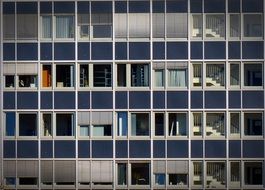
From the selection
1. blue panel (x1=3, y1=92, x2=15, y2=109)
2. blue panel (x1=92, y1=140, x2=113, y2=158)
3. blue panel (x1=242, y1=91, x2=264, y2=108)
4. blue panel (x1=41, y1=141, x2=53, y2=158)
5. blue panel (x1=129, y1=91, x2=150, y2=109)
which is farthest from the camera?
blue panel (x1=3, y1=92, x2=15, y2=109)

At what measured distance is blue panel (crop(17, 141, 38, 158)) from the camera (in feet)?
83.4

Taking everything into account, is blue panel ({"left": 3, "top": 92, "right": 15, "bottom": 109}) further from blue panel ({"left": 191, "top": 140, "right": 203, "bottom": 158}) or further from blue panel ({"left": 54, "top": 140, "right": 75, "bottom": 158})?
blue panel ({"left": 191, "top": 140, "right": 203, "bottom": 158})

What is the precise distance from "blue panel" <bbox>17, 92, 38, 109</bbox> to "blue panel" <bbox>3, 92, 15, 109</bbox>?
0.25 m

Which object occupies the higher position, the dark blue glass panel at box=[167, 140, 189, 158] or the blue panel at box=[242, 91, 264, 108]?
the blue panel at box=[242, 91, 264, 108]

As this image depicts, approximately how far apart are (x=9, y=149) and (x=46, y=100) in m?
2.38

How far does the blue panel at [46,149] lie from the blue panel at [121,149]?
254cm

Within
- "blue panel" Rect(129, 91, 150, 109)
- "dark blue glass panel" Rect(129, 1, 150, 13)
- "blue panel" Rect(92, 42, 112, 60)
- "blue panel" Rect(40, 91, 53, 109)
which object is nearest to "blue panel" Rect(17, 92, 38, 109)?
"blue panel" Rect(40, 91, 53, 109)

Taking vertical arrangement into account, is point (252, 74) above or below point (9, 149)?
above

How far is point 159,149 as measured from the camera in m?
25.1

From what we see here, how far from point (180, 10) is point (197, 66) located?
2220 millimetres

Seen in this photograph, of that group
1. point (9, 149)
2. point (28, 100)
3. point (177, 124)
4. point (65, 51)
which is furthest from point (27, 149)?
point (177, 124)

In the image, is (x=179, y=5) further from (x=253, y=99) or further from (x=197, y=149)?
(x=197, y=149)

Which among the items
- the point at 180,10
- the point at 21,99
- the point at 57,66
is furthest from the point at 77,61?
the point at 180,10

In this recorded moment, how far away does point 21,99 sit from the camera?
2545 centimetres
